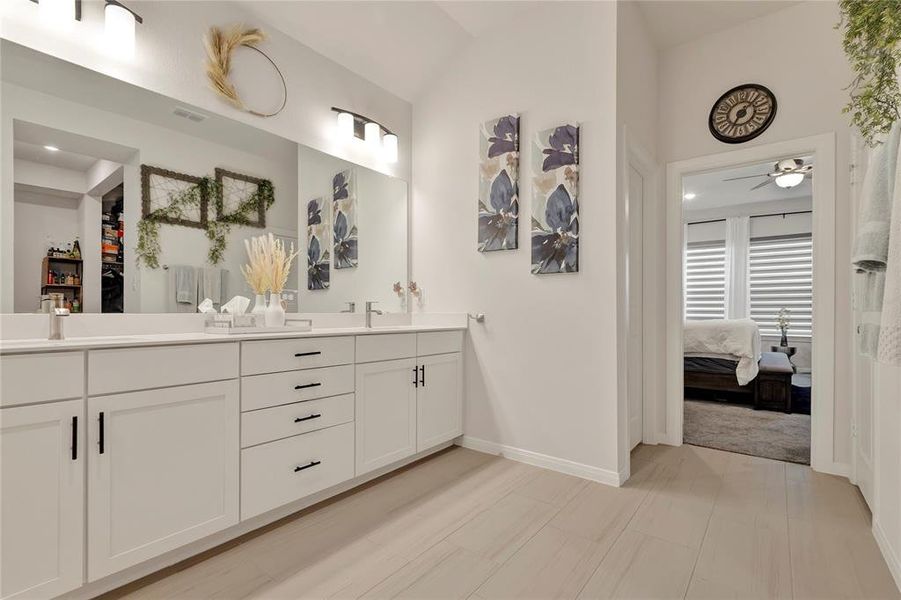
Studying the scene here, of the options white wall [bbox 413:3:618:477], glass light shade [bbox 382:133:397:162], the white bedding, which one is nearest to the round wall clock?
white wall [bbox 413:3:618:477]

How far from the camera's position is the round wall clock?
2.90m

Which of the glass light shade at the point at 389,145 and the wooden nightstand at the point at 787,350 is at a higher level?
the glass light shade at the point at 389,145

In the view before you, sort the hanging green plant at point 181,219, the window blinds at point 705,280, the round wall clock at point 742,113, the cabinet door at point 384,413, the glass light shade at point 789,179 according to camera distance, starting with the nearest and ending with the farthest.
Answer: the hanging green plant at point 181,219 → the cabinet door at point 384,413 → the round wall clock at point 742,113 → the glass light shade at point 789,179 → the window blinds at point 705,280

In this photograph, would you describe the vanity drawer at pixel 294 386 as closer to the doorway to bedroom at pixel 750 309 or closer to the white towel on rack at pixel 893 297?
the white towel on rack at pixel 893 297

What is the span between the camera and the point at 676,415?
3.18 metres

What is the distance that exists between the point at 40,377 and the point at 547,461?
8.25 ft

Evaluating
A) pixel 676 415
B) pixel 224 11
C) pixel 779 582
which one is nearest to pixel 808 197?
pixel 676 415

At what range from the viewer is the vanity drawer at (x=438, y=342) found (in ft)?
9.11

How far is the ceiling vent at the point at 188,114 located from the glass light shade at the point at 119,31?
276mm

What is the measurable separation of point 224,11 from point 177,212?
1183 mm

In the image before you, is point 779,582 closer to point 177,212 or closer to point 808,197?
point 177,212

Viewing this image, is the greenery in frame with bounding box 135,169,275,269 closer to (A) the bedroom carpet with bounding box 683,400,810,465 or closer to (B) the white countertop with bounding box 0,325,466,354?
(B) the white countertop with bounding box 0,325,466,354

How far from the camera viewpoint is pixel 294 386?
2.04 metres

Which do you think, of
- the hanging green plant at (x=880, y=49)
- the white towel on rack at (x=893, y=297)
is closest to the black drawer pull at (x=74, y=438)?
the white towel on rack at (x=893, y=297)
